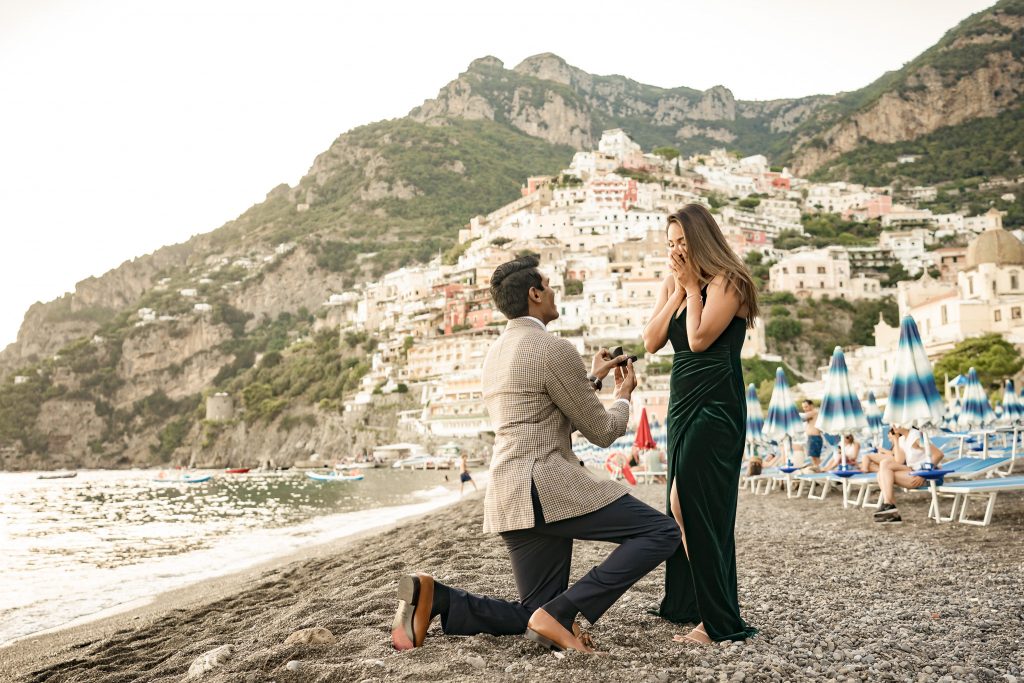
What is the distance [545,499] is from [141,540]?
1746 centimetres

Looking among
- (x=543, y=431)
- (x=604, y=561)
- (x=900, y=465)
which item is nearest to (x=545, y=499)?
(x=543, y=431)

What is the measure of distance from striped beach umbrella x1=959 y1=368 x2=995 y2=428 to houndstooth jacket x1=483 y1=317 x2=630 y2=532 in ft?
51.1

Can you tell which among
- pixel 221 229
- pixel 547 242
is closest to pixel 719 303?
pixel 547 242

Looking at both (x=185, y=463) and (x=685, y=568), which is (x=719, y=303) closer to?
(x=685, y=568)

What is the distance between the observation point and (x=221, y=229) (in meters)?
183

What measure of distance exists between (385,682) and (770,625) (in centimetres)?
188

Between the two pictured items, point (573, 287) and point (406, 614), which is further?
point (573, 287)

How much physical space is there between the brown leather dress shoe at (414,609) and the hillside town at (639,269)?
5018 cm

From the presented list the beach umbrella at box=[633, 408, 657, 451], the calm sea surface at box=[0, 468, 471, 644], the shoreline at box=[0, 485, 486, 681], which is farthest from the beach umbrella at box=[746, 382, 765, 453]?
the shoreline at box=[0, 485, 486, 681]

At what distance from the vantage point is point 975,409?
16422 millimetres

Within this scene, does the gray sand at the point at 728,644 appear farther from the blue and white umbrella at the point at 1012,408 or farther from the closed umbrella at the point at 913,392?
the blue and white umbrella at the point at 1012,408

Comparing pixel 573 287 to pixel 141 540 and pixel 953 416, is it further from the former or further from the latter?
pixel 141 540

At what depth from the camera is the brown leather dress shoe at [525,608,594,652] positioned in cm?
331

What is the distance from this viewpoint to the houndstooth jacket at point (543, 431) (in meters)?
3.35
